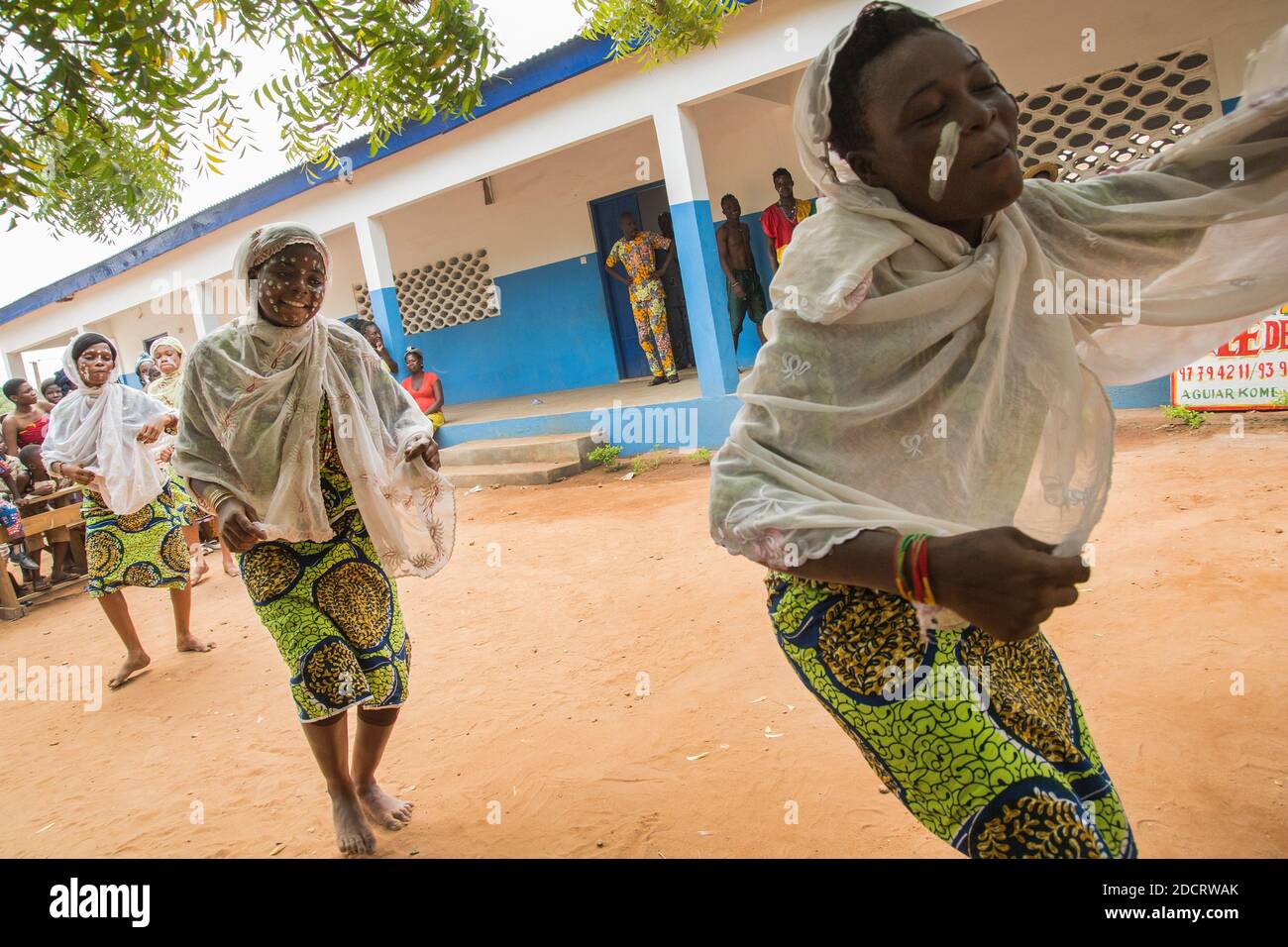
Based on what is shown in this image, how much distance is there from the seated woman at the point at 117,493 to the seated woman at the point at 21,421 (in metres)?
3.80

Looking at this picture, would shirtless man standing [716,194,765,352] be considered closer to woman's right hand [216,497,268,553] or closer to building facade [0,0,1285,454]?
building facade [0,0,1285,454]

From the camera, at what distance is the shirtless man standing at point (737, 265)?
1033 cm

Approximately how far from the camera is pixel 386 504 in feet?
10.7

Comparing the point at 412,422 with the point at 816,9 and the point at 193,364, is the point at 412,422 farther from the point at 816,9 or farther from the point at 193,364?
the point at 816,9

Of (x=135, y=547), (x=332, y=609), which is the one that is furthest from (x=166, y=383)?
(x=332, y=609)

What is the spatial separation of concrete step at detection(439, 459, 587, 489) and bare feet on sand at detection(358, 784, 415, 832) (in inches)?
252

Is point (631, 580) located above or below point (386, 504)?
below

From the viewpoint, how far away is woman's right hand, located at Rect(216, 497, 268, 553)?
2.89m

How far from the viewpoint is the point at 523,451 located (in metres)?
10.8
